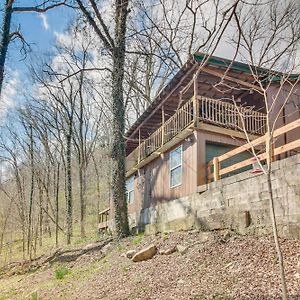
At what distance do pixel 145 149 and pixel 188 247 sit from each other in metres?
7.69

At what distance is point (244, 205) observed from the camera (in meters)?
7.48

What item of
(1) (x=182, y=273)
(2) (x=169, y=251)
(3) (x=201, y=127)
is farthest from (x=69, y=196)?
(1) (x=182, y=273)

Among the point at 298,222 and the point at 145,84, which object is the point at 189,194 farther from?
the point at 145,84

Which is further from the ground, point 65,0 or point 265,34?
point 65,0

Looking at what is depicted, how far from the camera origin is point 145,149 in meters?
14.9

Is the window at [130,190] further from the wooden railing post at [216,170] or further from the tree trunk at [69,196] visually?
the wooden railing post at [216,170]

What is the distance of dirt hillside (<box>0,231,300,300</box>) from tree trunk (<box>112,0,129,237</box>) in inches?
57.3

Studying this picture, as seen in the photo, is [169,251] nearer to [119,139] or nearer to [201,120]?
[201,120]

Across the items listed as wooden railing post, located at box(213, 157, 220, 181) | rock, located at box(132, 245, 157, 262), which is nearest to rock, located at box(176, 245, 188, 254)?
rock, located at box(132, 245, 157, 262)

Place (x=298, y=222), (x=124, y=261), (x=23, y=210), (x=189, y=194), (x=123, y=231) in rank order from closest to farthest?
(x=298, y=222)
(x=124, y=261)
(x=189, y=194)
(x=123, y=231)
(x=23, y=210)

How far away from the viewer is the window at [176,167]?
11484 millimetres

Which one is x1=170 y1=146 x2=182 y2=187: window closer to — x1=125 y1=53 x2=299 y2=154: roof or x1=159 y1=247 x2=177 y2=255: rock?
x1=125 y1=53 x2=299 y2=154: roof

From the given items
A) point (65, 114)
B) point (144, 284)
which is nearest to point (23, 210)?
point (65, 114)

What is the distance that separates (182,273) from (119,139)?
6.92m
